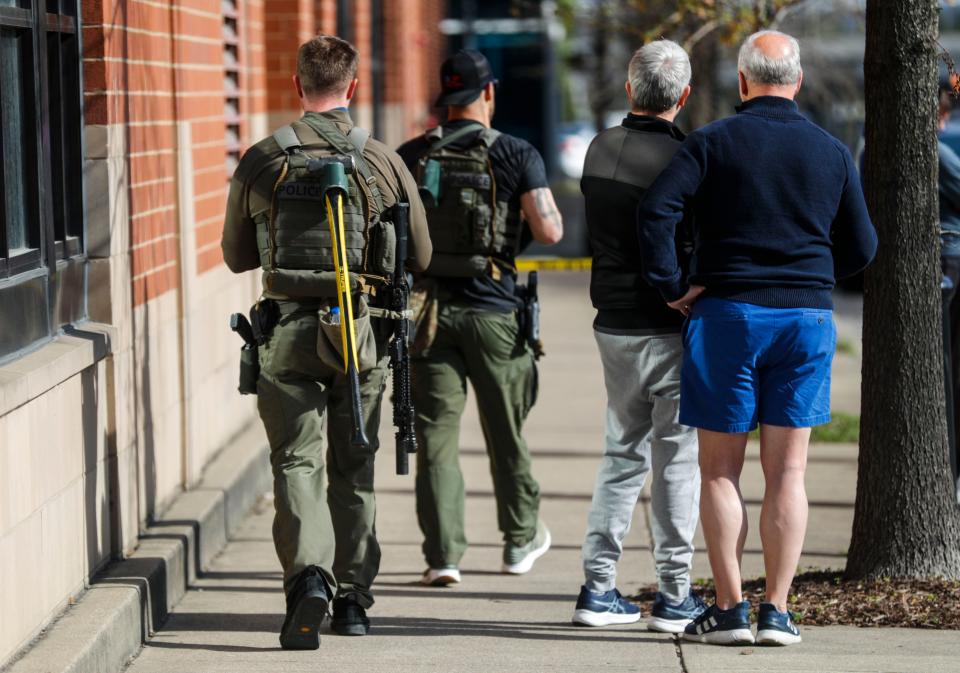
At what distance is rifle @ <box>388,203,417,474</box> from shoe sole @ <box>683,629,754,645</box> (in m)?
1.11

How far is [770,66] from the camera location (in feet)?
15.6

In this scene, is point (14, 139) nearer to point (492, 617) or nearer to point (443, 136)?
point (443, 136)

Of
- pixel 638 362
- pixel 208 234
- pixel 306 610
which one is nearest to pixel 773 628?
pixel 638 362

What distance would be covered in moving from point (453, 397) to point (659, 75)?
165cm

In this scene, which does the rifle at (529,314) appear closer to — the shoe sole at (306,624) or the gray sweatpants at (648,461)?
the gray sweatpants at (648,461)

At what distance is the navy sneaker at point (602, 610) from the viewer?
209 inches

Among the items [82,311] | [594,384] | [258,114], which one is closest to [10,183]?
[82,311]

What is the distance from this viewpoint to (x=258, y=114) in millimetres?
9461

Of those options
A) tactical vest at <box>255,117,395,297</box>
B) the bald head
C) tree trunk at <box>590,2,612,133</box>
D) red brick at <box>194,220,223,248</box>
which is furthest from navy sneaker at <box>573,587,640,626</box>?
tree trunk at <box>590,2,612,133</box>

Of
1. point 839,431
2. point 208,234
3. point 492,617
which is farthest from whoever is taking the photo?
point 839,431

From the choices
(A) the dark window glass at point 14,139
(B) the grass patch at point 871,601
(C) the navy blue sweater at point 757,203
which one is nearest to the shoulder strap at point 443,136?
(C) the navy blue sweater at point 757,203

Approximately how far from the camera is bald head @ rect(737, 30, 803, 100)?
4750 millimetres

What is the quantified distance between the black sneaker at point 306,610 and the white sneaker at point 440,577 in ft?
3.43

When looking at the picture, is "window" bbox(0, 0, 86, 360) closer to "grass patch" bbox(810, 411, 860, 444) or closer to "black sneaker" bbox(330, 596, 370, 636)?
"black sneaker" bbox(330, 596, 370, 636)
